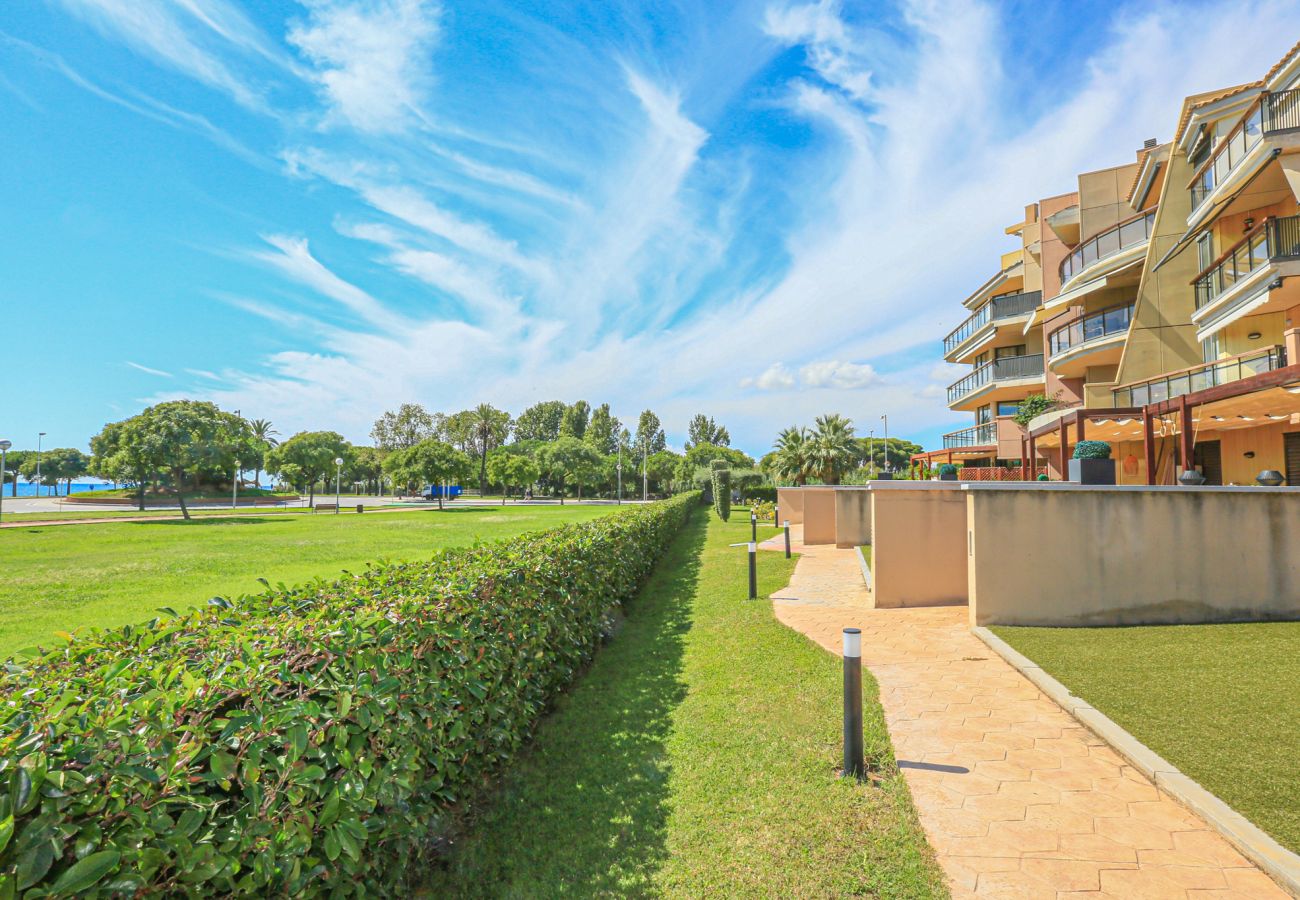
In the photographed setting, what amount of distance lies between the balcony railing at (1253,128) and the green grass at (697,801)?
16.6m

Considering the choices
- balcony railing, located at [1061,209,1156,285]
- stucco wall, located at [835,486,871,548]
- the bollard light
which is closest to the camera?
the bollard light

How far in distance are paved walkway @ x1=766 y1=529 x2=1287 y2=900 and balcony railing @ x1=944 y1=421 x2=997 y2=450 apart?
23407 millimetres

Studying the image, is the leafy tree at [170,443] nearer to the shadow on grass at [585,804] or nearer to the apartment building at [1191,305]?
the shadow on grass at [585,804]

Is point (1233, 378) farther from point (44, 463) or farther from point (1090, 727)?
point (44, 463)

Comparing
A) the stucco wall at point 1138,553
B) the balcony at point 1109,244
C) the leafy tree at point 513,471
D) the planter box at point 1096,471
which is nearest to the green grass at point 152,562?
the stucco wall at point 1138,553

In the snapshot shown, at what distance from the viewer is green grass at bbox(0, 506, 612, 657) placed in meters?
8.50

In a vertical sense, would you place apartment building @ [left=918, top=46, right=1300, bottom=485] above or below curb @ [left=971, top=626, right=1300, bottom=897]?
above

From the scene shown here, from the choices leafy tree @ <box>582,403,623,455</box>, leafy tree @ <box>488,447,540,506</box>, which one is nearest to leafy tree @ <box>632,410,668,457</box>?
leafy tree @ <box>582,403,623,455</box>

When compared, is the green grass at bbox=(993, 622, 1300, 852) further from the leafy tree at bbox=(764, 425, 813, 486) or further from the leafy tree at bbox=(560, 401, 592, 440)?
the leafy tree at bbox=(560, 401, 592, 440)

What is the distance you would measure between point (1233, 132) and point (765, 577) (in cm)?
1581

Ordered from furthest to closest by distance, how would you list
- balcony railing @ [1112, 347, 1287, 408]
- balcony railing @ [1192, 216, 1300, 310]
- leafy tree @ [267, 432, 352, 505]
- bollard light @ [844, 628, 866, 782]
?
leafy tree @ [267, 432, 352, 505] < balcony railing @ [1112, 347, 1287, 408] < balcony railing @ [1192, 216, 1300, 310] < bollard light @ [844, 628, 866, 782]

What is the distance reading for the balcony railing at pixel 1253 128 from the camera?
12711mm

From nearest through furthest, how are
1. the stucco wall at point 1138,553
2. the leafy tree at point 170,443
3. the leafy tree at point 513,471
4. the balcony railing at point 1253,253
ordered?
the stucco wall at point 1138,553 → the balcony railing at point 1253,253 → the leafy tree at point 170,443 → the leafy tree at point 513,471

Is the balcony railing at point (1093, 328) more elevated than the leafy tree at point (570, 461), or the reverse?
the balcony railing at point (1093, 328)
